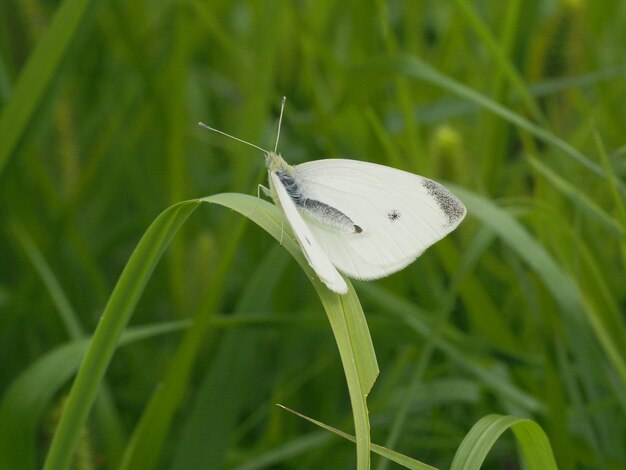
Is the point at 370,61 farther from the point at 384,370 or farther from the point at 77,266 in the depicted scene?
the point at 77,266

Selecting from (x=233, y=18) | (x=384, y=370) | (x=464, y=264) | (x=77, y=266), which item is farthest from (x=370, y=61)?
(x=233, y=18)

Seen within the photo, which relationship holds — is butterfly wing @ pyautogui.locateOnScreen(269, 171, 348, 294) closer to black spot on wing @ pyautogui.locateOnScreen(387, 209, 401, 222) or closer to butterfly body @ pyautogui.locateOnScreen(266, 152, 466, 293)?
butterfly body @ pyautogui.locateOnScreen(266, 152, 466, 293)

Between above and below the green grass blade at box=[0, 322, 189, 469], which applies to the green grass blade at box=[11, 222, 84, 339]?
above

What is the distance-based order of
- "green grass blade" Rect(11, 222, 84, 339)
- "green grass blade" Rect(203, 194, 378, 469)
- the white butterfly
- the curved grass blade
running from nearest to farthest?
"green grass blade" Rect(203, 194, 378, 469) → the curved grass blade → the white butterfly → "green grass blade" Rect(11, 222, 84, 339)

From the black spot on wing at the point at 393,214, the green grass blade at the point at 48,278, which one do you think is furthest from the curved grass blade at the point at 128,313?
the green grass blade at the point at 48,278

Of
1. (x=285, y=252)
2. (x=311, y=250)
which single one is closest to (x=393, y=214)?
(x=311, y=250)

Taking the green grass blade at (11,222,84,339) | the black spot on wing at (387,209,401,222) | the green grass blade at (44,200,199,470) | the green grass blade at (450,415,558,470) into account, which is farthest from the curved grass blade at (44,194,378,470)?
the green grass blade at (11,222,84,339)
